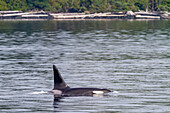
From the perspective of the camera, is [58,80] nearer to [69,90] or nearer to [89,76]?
[69,90]

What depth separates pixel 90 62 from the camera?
51094 millimetres

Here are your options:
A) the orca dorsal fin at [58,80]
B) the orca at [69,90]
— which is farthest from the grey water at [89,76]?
the orca dorsal fin at [58,80]

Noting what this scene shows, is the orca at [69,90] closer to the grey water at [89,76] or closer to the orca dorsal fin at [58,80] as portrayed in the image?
the orca dorsal fin at [58,80]

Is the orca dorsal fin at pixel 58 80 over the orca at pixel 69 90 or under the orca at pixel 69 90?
over

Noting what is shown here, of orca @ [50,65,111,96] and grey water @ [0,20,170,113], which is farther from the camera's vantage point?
orca @ [50,65,111,96]

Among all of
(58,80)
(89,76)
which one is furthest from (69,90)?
(89,76)

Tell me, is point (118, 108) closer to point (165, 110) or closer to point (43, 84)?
point (165, 110)

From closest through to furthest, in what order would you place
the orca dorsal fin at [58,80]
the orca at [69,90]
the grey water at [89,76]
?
1. the grey water at [89,76]
2. the orca at [69,90]
3. the orca dorsal fin at [58,80]

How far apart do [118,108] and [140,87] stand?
668cm

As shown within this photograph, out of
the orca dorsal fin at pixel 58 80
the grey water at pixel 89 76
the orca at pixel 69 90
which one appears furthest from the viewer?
the orca dorsal fin at pixel 58 80

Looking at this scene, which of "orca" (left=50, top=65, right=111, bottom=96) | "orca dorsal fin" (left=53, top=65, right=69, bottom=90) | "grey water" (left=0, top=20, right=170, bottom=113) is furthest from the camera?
"orca dorsal fin" (left=53, top=65, right=69, bottom=90)

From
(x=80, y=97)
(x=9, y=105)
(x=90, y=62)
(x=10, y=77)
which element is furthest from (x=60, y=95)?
(x=90, y=62)

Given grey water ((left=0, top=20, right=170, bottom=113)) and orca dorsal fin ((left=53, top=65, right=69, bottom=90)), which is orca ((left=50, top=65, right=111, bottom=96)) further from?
grey water ((left=0, top=20, right=170, bottom=113))

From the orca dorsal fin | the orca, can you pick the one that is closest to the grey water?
the orca
